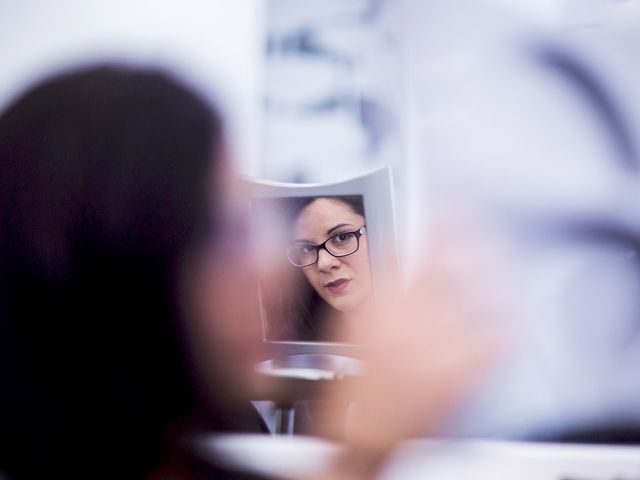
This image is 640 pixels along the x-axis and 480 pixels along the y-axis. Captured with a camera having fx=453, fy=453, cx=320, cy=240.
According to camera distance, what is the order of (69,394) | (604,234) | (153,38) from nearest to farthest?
1. (69,394)
2. (604,234)
3. (153,38)

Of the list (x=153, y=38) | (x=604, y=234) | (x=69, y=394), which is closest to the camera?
(x=69, y=394)

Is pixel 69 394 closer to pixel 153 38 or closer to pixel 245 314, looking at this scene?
pixel 245 314

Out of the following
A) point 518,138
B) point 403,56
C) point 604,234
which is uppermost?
point 403,56

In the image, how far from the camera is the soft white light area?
0.75 m

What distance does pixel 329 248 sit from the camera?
64 cm

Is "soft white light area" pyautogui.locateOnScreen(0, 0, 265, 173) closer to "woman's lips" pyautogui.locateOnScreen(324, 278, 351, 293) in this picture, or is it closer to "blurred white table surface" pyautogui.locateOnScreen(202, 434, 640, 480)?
"woman's lips" pyautogui.locateOnScreen(324, 278, 351, 293)

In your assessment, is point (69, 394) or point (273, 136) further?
point (273, 136)

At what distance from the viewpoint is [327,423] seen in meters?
0.67

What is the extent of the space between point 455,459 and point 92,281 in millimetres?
480

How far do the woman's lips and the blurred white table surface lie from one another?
0.20m

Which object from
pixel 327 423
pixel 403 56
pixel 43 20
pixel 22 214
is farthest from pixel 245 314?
pixel 43 20

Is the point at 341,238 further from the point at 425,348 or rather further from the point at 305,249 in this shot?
the point at 425,348

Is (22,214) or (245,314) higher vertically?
(22,214)

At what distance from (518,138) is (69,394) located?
0.69 m
